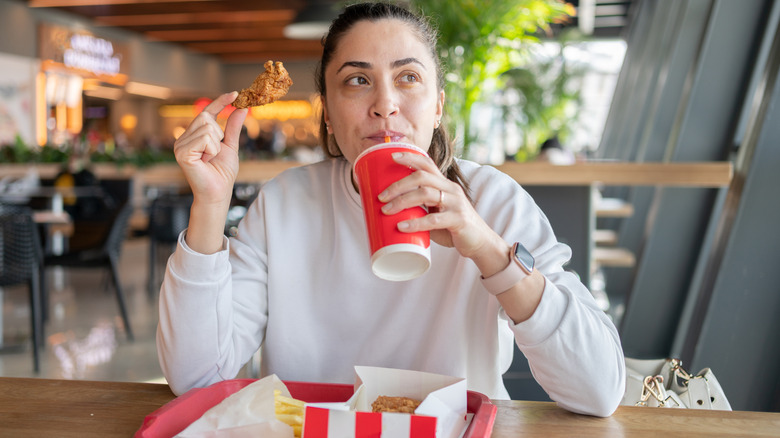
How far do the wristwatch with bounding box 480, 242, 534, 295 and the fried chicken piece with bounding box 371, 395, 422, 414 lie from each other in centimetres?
20

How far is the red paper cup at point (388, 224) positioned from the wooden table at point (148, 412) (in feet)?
0.73

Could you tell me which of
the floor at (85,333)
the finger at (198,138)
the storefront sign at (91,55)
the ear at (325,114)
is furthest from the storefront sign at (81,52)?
the finger at (198,138)

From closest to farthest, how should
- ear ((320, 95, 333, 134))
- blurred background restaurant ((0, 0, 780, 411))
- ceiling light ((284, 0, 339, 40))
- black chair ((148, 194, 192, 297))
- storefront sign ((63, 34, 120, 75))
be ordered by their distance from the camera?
ear ((320, 95, 333, 134))
blurred background restaurant ((0, 0, 780, 411))
black chair ((148, 194, 192, 297))
ceiling light ((284, 0, 339, 40))
storefront sign ((63, 34, 120, 75))

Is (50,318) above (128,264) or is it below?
above

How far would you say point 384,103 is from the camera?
3.35ft

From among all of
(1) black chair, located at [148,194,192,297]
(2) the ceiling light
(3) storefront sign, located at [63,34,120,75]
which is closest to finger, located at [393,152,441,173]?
(1) black chair, located at [148,194,192,297]

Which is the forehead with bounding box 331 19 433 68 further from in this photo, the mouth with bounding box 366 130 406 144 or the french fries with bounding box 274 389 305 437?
the french fries with bounding box 274 389 305 437

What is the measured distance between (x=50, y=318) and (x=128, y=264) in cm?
245

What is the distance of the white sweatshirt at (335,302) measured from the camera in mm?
998

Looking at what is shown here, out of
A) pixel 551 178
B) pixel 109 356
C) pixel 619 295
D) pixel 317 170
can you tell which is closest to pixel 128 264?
pixel 109 356

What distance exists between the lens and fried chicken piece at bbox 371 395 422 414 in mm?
734

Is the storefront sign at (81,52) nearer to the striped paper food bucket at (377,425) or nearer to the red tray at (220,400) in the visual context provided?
the red tray at (220,400)

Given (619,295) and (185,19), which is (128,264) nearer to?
(619,295)

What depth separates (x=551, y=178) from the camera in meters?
2.60
